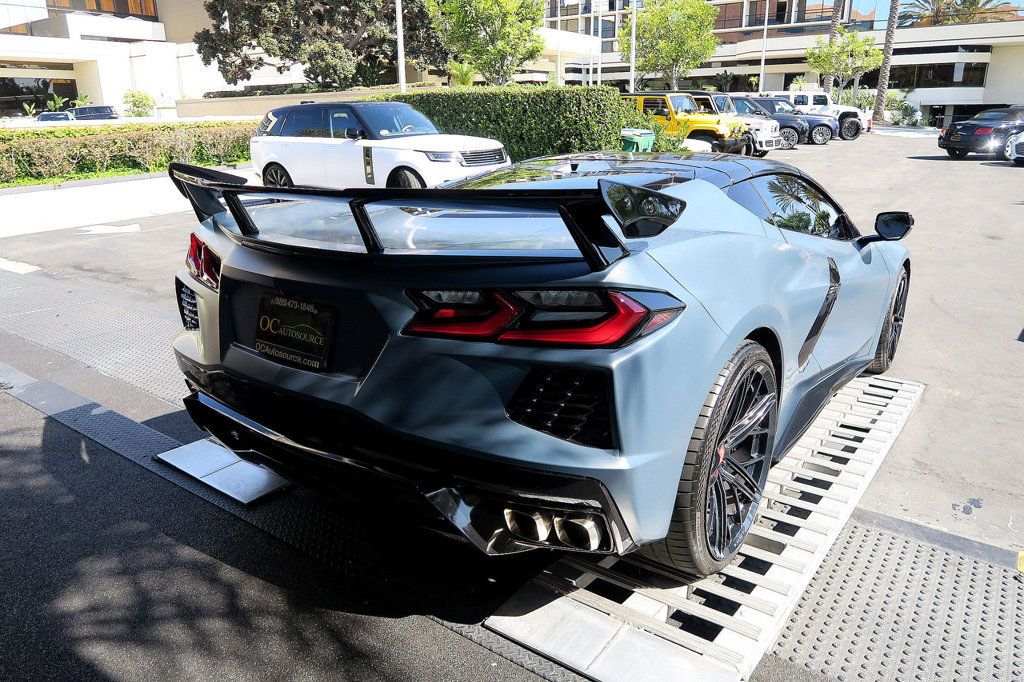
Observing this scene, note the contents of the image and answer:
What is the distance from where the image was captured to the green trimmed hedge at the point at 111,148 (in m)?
17.3

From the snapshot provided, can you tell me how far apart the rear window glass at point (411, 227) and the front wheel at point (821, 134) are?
2730 cm

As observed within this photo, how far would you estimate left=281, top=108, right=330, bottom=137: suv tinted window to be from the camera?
13570 mm

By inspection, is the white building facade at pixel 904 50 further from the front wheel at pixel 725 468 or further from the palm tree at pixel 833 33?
the front wheel at pixel 725 468

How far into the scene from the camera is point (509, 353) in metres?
2.13

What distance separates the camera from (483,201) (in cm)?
207

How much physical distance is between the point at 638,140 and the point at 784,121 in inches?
482

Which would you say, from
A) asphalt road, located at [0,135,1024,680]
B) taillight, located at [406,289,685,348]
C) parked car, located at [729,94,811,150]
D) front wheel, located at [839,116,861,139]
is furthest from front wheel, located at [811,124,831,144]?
taillight, located at [406,289,685,348]

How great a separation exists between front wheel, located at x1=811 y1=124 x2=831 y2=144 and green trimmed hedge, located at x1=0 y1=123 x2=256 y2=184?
62.0ft

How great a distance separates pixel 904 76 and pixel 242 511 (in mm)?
62105

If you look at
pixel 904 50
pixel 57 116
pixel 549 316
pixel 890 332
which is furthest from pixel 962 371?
pixel 904 50

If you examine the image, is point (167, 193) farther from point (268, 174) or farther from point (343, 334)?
point (343, 334)

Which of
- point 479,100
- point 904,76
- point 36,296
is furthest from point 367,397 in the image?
point 904,76

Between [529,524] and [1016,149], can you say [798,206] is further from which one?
[1016,149]

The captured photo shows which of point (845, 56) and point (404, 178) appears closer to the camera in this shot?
point (404, 178)
